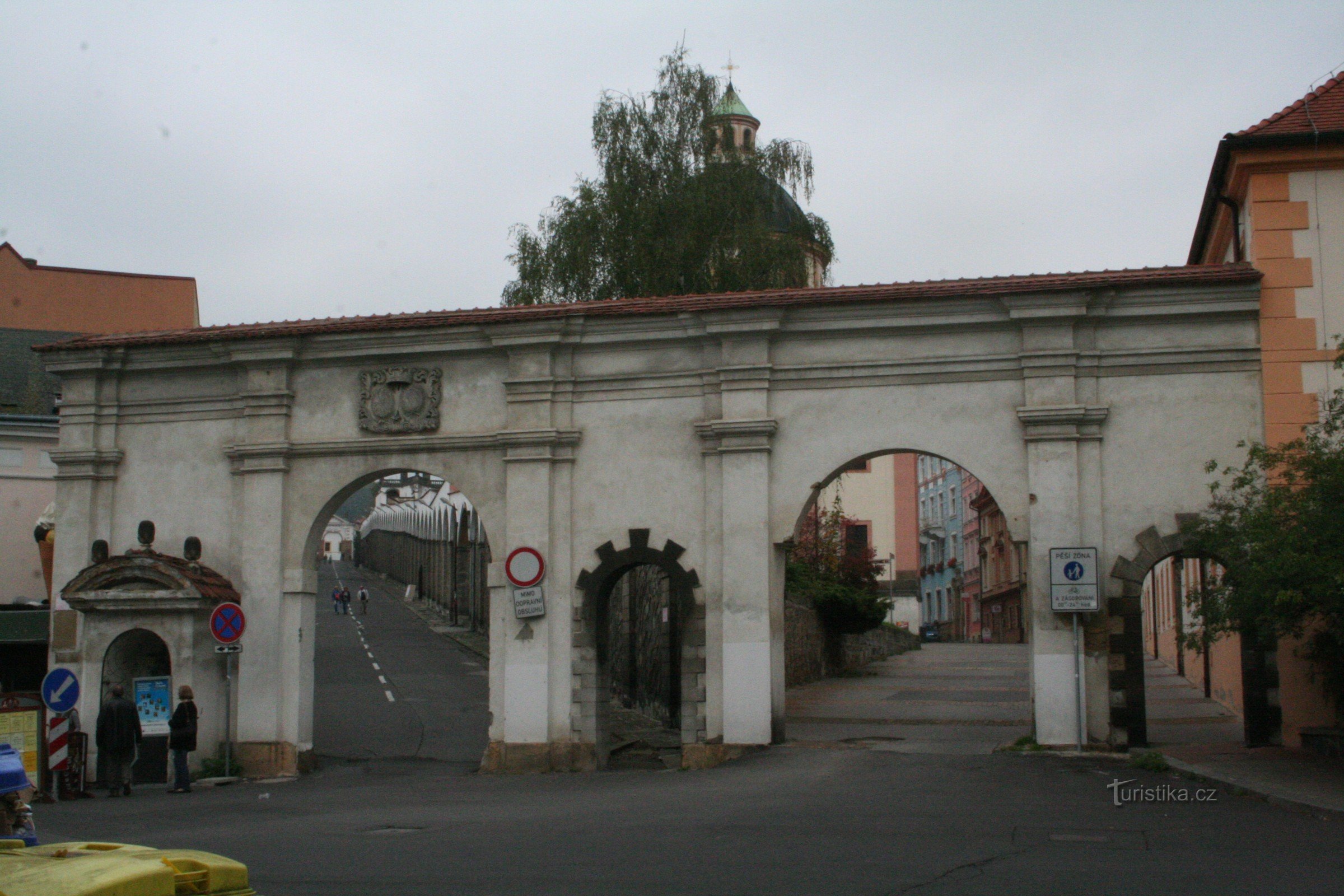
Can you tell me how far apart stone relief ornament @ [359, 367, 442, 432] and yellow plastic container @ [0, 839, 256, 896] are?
1360 cm

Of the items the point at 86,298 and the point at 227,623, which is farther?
the point at 86,298

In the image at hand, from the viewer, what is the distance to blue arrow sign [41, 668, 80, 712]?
1792 centimetres

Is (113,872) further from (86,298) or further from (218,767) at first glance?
(86,298)

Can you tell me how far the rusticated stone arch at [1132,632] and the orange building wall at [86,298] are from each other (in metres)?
34.9

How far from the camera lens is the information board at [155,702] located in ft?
65.8

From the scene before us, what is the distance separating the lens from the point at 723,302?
62.1 ft

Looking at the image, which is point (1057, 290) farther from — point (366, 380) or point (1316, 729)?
point (366, 380)

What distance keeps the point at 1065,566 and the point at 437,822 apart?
8137 millimetres

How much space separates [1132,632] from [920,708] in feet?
32.2

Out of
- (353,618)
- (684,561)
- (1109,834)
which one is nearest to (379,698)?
(684,561)

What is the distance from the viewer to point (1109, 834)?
11555 millimetres

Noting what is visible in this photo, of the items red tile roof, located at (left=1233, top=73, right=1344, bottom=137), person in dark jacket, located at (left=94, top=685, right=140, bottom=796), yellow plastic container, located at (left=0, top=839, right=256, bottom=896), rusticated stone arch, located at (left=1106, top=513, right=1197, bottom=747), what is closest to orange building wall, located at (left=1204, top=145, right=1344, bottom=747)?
red tile roof, located at (left=1233, top=73, right=1344, bottom=137)

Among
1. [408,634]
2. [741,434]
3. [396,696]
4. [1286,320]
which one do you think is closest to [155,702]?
[741,434]

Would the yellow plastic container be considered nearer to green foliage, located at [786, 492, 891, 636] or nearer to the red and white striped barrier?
the red and white striped barrier
